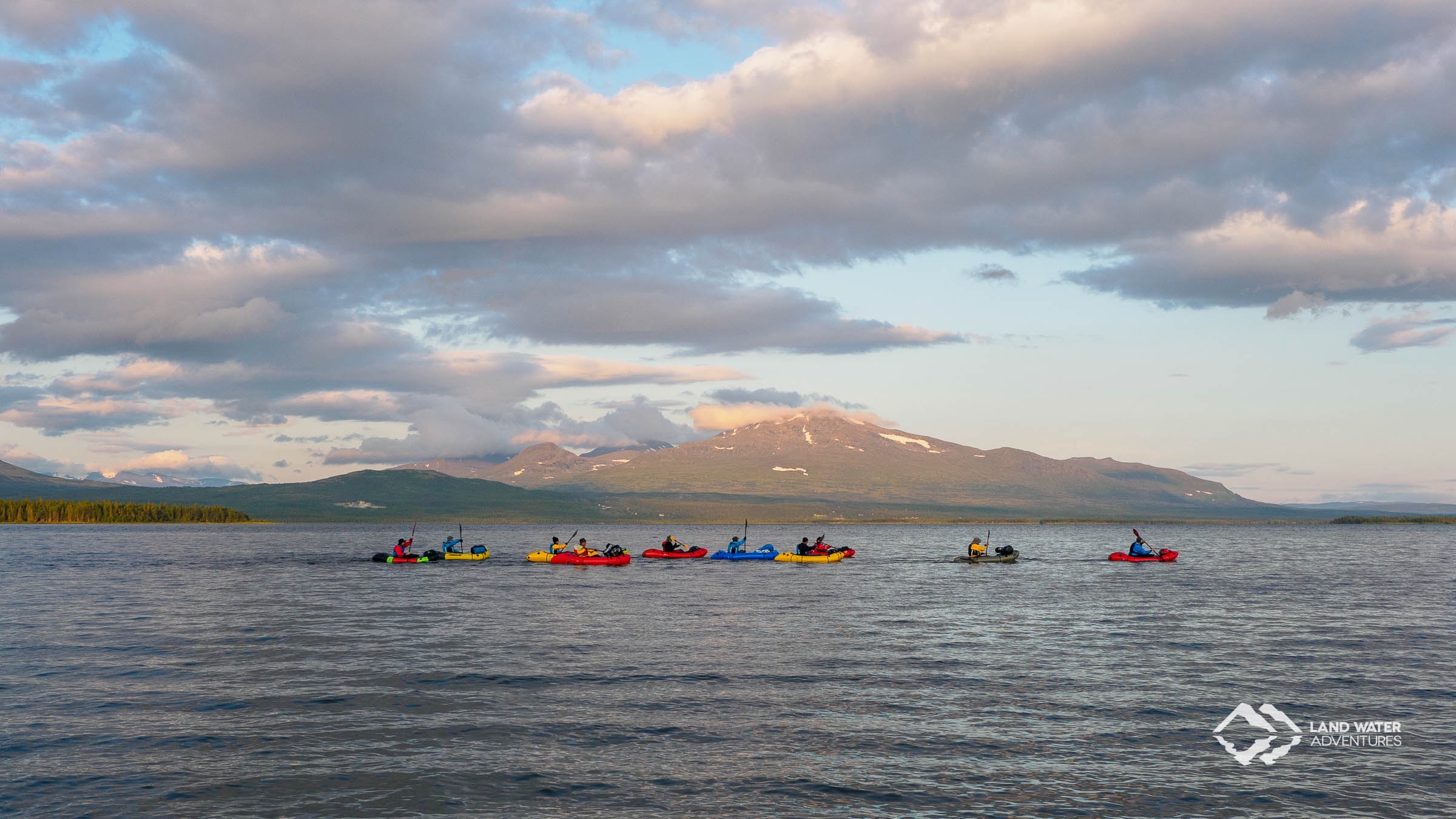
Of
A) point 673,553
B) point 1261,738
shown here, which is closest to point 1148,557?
point 673,553

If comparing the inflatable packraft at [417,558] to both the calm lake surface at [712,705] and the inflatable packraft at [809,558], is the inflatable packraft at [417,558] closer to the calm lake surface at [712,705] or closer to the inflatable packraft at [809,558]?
the inflatable packraft at [809,558]

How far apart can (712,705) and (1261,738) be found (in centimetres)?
1753

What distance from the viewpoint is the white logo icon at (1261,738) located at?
29156 mm

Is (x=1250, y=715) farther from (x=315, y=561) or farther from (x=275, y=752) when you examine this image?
(x=315, y=561)

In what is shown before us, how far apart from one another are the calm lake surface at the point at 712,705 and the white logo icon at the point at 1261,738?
379mm

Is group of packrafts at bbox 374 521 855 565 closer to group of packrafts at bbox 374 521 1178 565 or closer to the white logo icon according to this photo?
group of packrafts at bbox 374 521 1178 565

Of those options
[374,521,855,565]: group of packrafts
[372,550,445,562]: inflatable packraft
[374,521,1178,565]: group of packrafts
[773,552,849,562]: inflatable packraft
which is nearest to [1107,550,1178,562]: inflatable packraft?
[374,521,1178,565]: group of packrafts

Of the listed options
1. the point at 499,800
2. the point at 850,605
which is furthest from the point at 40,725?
the point at 850,605

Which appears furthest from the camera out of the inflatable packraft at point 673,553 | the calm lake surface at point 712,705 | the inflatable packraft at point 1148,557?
the inflatable packraft at point 673,553

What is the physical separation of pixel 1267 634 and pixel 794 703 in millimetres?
34228

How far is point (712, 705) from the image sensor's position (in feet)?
115

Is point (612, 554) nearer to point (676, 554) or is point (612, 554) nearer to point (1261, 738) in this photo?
point (676, 554)

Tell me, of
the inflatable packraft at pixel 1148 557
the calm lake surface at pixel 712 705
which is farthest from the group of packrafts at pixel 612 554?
the calm lake surface at pixel 712 705

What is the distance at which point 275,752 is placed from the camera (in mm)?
28781
